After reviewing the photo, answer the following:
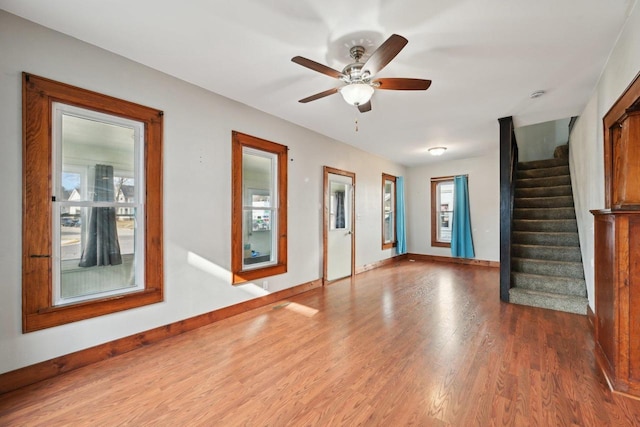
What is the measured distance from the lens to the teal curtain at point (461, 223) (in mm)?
6574

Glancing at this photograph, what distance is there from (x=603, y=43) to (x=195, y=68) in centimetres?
353

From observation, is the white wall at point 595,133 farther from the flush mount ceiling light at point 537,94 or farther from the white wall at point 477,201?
the white wall at point 477,201

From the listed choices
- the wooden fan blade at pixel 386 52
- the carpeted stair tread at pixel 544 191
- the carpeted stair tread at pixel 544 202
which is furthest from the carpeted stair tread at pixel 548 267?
the wooden fan blade at pixel 386 52

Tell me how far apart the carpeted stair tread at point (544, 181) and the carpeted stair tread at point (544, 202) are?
0.43m

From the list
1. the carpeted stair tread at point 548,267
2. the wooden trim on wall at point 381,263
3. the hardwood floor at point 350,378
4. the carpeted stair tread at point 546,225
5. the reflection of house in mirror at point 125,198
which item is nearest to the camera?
the hardwood floor at point 350,378

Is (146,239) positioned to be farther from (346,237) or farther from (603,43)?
(603,43)

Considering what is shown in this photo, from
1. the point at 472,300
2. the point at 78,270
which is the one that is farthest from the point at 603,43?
the point at 78,270

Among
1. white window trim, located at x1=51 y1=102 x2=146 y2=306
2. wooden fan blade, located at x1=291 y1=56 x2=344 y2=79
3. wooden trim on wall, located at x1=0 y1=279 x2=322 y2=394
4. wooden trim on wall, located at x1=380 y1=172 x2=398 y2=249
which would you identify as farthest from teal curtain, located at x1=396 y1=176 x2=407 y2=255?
white window trim, located at x1=51 y1=102 x2=146 y2=306

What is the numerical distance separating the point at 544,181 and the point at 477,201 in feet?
4.68

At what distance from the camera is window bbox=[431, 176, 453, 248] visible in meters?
7.10

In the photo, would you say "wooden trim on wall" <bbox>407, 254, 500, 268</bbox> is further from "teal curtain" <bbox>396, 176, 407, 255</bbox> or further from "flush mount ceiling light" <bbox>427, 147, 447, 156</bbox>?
"flush mount ceiling light" <bbox>427, 147, 447, 156</bbox>

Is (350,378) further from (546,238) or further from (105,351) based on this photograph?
(546,238)

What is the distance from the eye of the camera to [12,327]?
77.7 inches

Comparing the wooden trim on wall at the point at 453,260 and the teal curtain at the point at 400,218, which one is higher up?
the teal curtain at the point at 400,218
